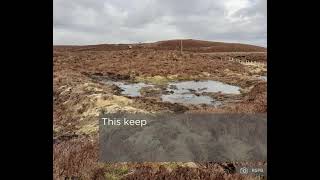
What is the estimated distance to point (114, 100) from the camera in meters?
10.4

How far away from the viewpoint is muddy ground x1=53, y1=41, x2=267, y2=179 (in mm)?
8984

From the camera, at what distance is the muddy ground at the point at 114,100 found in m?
8.98

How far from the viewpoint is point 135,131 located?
9258mm

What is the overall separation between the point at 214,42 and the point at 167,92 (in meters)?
1.66
